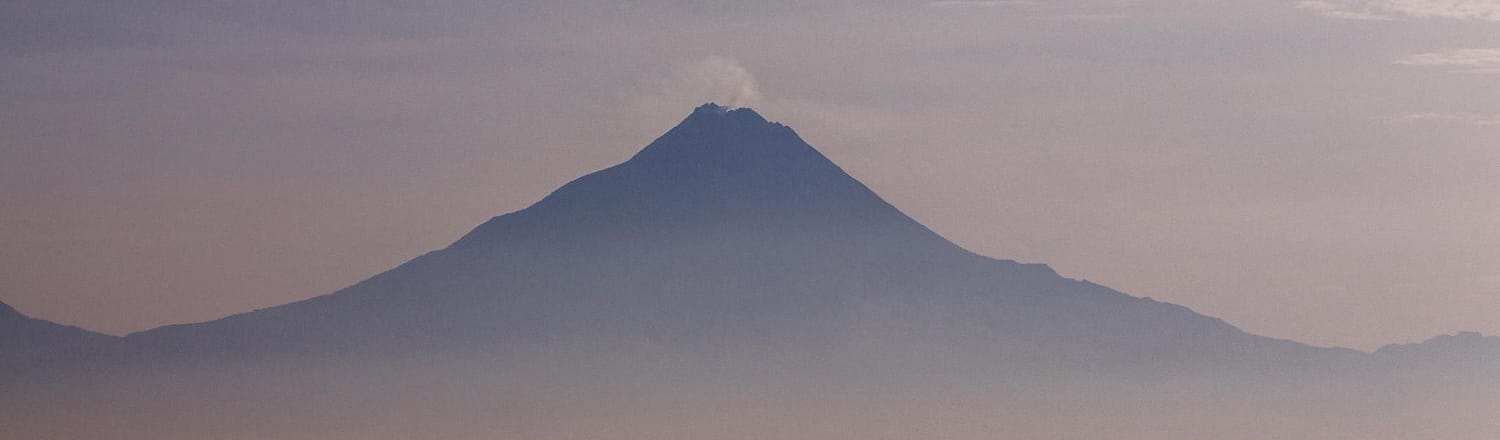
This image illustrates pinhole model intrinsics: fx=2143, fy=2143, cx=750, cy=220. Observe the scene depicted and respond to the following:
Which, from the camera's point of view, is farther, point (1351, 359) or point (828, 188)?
point (1351, 359)

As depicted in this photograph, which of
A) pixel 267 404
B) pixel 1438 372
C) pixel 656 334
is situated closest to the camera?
pixel 267 404

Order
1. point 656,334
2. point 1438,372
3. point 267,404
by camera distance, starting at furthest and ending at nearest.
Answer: point 1438,372 → point 656,334 → point 267,404

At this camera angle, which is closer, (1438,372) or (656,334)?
(656,334)

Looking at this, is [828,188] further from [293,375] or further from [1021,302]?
[293,375]

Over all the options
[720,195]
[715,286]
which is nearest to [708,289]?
[715,286]

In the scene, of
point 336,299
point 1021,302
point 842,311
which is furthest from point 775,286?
point 336,299

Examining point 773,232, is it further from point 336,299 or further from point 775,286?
point 336,299

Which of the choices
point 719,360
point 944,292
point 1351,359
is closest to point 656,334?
point 719,360

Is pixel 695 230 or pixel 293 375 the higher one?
pixel 695 230

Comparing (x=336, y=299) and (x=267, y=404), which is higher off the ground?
(x=336, y=299)
